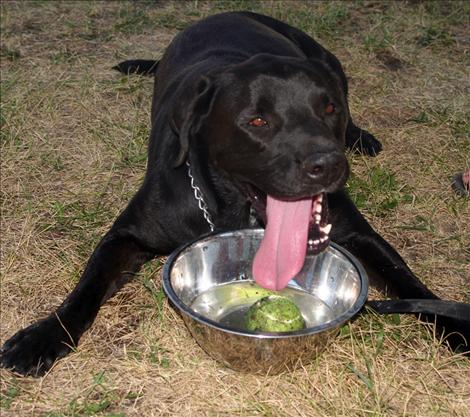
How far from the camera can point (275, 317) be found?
118 inches

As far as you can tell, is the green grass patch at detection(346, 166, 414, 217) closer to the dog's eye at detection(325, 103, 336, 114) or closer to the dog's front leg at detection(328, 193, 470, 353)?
the dog's front leg at detection(328, 193, 470, 353)

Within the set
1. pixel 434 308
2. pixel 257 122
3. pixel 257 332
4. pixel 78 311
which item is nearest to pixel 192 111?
pixel 257 122

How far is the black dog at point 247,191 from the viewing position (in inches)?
125

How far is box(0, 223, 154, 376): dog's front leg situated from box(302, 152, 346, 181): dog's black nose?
1.00 metres

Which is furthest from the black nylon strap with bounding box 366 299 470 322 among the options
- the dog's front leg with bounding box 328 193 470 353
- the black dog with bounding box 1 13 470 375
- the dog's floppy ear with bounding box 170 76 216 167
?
the dog's floppy ear with bounding box 170 76 216 167

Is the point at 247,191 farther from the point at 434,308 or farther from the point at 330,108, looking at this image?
the point at 434,308

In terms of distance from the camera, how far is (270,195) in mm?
3287

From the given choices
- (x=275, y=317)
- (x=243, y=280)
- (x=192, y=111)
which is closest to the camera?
(x=275, y=317)

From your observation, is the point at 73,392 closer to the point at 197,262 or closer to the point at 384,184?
the point at 197,262

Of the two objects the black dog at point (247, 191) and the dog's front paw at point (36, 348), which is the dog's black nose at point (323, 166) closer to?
the black dog at point (247, 191)

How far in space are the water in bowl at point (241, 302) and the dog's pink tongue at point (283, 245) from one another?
0.16 metres

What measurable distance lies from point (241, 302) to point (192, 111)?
82 cm

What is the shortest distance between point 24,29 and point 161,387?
4433 millimetres

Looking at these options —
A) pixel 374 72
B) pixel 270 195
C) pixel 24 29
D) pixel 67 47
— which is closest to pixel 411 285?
pixel 270 195
